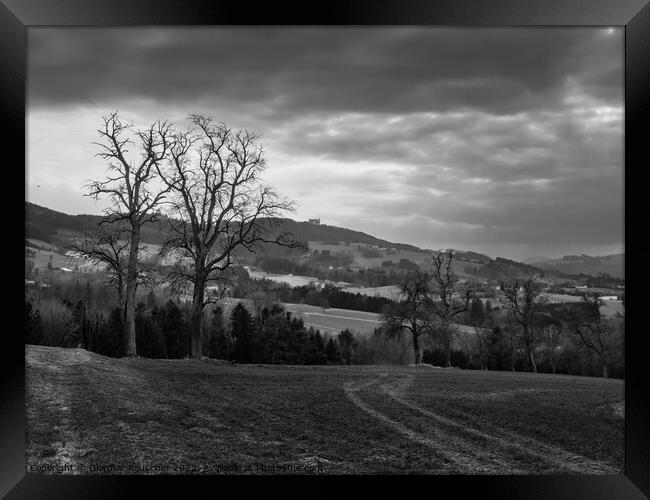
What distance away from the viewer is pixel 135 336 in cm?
727

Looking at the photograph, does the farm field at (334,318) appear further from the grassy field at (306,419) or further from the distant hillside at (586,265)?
the distant hillside at (586,265)

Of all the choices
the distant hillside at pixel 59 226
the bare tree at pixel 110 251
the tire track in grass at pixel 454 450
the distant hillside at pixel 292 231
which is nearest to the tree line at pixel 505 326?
the distant hillside at pixel 292 231

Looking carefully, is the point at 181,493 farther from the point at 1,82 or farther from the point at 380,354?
the point at 1,82

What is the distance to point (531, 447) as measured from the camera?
6.05m

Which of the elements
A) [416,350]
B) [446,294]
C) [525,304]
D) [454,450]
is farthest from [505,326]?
[454,450]

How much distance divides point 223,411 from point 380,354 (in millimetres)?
2352

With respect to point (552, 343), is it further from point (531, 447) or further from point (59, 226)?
point (59, 226)

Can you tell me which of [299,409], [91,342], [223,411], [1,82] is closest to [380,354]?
[299,409]

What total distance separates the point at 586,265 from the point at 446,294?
1868 mm

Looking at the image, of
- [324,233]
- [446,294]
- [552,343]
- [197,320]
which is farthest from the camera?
[552,343]

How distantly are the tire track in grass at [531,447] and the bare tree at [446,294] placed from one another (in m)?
1.33

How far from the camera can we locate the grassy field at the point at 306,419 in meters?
5.75

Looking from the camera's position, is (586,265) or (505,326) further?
(505,326)
